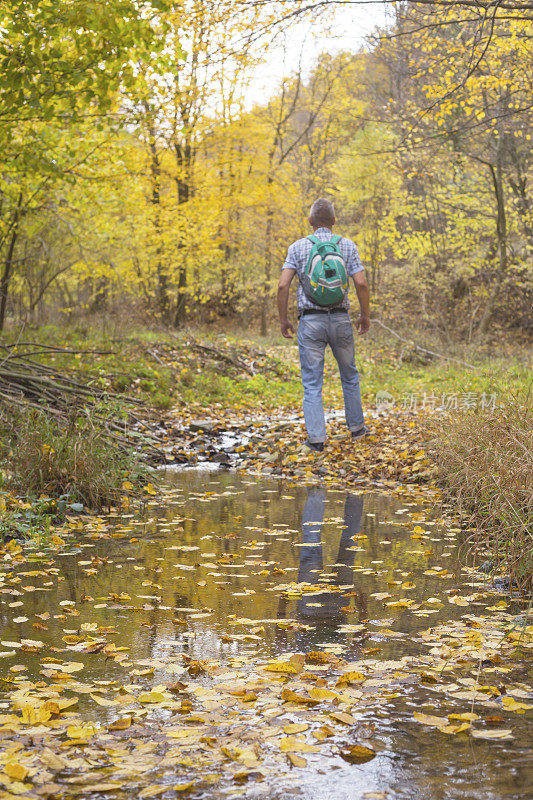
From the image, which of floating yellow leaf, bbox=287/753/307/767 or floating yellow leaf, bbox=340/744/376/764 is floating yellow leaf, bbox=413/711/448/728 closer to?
floating yellow leaf, bbox=340/744/376/764

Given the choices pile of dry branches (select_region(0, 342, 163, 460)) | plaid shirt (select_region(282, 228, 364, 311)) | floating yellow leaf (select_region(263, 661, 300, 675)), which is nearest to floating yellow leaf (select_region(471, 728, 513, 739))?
floating yellow leaf (select_region(263, 661, 300, 675))

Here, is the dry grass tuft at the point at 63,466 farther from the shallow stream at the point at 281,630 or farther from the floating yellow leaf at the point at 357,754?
the floating yellow leaf at the point at 357,754

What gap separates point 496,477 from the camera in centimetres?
491

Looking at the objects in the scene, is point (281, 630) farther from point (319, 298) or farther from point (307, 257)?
point (307, 257)

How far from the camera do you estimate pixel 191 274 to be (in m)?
25.5

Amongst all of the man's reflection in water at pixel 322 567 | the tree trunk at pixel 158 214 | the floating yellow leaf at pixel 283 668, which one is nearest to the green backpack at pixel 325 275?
the man's reflection in water at pixel 322 567

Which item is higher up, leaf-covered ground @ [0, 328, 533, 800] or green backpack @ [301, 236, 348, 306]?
green backpack @ [301, 236, 348, 306]

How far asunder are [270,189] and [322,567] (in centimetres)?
2084

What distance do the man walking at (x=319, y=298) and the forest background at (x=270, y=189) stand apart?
5.41 ft

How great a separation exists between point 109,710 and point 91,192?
11627mm

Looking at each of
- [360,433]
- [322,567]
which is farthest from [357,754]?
[360,433]

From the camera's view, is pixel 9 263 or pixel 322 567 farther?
pixel 9 263

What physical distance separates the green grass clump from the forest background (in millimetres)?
3563

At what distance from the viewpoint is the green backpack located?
781cm
